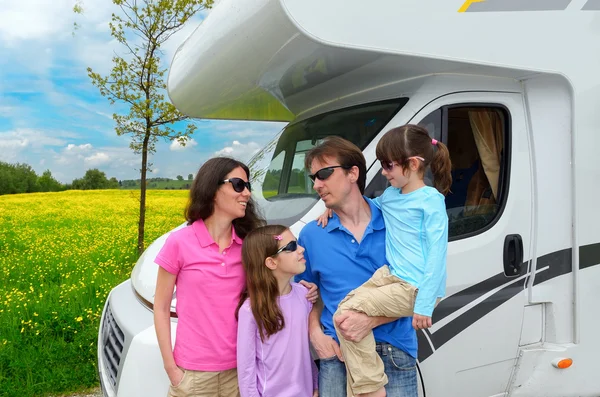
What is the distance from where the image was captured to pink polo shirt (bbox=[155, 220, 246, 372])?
220cm

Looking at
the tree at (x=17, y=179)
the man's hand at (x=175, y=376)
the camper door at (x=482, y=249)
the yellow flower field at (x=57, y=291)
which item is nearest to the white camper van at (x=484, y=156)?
the camper door at (x=482, y=249)

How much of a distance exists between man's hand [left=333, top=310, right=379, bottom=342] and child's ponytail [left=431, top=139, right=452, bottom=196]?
803mm

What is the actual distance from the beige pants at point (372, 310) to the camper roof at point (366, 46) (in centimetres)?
111

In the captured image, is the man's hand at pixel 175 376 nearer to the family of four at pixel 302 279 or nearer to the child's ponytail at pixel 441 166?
the family of four at pixel 302 279

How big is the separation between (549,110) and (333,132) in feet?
4.32

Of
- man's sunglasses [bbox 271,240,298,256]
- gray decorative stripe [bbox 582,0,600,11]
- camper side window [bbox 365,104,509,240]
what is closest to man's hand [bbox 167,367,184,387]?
man's sunglasses [bbox 271,240,298,256]

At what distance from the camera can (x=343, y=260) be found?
2145 millimetres

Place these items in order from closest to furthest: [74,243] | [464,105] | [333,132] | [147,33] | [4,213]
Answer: [464,105] < [333,132] < [147,33] < [74,243] < [4,213]

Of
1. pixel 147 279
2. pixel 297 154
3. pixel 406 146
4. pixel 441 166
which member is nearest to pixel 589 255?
pixel 441 166

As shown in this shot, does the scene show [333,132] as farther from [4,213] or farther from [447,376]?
[4,213]

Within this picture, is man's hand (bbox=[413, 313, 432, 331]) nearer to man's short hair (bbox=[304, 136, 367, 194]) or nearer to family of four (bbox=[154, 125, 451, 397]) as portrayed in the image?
family of four (bbox=[154, 125, 451, 397])

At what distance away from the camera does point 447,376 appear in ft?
9.11

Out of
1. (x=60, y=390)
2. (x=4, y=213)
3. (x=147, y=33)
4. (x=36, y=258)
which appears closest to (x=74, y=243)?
(x=36, y=258)

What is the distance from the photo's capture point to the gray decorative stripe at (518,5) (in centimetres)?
→ 262
